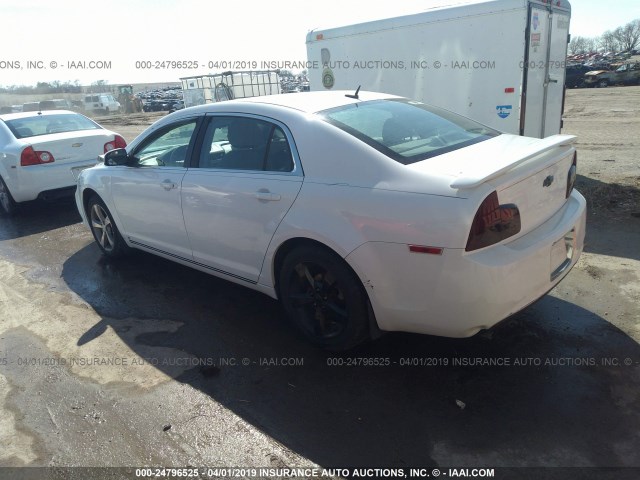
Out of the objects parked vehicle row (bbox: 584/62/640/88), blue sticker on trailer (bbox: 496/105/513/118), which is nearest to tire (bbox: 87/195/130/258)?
blue sticker on trailer (bbox: 496/105/513/118)

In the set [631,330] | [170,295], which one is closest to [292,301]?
[170,295]

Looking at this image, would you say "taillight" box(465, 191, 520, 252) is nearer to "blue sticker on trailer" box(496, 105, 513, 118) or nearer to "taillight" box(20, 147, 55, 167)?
"blue sticker on trailer" box(496, 105, 513, 118)

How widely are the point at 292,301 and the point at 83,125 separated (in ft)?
21.2

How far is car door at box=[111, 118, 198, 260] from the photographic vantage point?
4199mm

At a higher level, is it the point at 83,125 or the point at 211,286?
the point at 83,125

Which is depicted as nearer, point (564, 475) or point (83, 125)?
point (564, 475)

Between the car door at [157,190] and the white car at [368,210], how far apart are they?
0.02 metres

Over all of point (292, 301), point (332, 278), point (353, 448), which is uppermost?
point (332, 278)

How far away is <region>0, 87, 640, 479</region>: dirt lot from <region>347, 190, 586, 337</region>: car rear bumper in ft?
0.84

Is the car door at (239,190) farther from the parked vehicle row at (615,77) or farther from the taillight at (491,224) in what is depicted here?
the parked vehicle row at (615,77)

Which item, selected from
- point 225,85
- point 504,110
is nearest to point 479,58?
point 504,110

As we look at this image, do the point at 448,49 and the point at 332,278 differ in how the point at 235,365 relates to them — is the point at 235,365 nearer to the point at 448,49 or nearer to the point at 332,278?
the point at 332,278

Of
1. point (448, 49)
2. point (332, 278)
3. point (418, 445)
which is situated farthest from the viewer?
point (448, 49)

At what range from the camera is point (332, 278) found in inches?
124
